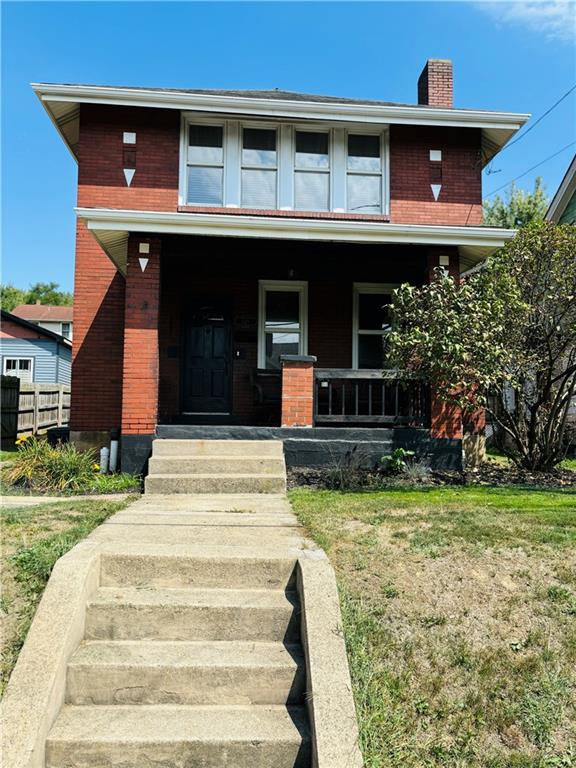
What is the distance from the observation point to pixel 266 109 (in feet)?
32.3

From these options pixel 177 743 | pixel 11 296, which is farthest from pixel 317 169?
pixel 11 296

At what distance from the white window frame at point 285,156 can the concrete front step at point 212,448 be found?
4395 millimetres

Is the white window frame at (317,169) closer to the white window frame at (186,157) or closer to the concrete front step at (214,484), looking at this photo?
the white window frame at (186,157)

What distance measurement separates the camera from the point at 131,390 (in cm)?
838

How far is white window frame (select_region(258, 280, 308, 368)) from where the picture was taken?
1114 cm

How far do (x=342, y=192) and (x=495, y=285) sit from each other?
11.7 ft

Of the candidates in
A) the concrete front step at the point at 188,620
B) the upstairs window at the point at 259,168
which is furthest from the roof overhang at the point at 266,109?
the concrete front step at the point at 188,620

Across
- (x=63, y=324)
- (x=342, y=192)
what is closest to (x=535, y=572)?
(x=342, y=192)

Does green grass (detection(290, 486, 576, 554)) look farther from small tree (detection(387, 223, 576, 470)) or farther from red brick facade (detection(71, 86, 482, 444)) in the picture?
red brick facade (detection(71, 86, 482, 444))

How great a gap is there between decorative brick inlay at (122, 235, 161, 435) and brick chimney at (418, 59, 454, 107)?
7.05 m

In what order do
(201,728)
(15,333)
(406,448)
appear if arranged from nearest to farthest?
1. (201,728)
2. (406,448)
3. (15,333)

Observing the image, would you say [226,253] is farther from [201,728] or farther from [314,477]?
[201,728]

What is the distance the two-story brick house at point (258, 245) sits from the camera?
340 inches

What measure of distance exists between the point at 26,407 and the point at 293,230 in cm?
1064
